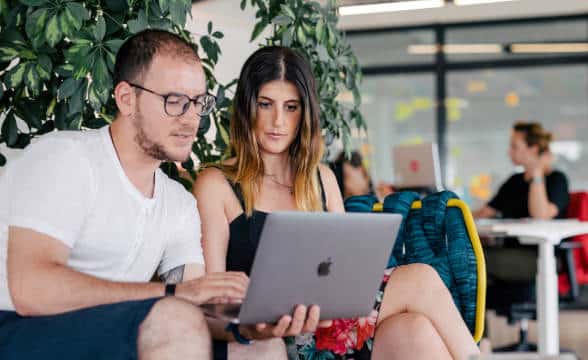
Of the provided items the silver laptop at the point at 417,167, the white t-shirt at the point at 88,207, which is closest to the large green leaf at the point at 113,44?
the white t-shirt at the point at 88,207

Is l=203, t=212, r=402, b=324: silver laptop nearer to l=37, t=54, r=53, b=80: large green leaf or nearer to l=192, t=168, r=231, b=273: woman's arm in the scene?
l=192, t=168, r=231, b=273: woman's arm

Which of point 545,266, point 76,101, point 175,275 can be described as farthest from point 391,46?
point 175,275

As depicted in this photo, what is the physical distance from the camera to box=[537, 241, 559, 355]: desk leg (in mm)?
4320

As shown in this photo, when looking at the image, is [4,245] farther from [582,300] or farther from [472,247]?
[582,300]

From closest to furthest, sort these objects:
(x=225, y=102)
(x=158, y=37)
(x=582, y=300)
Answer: (x=158, y=37)
(x=225, y=102)
(x=582, y=300)

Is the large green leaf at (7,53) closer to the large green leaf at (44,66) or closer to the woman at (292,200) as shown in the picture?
the large green leaf at (44,66)

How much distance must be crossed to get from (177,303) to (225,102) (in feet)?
4.16

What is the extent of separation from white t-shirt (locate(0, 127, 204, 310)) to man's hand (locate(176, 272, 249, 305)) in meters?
0.24

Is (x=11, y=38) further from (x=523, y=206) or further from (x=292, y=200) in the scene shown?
(x=523, y=206)

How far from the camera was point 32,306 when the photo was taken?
5.14 ft

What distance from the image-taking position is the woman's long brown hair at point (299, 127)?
249cm

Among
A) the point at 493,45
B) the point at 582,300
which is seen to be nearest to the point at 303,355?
the point at 582,300

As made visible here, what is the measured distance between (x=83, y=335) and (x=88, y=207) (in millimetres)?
338

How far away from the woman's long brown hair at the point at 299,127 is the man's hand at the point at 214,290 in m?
0.85
